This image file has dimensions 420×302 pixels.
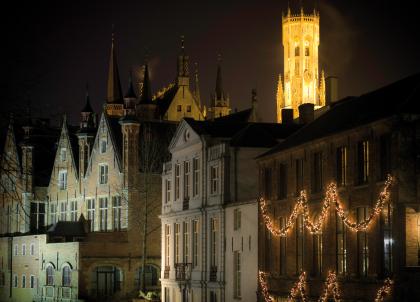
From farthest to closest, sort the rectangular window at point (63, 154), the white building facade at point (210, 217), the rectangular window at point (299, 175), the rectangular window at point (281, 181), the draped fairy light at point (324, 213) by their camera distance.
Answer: the rectangular window at point (63, 154) < the white building facade at point (210, 217) < the rectangular window at point (281, 181) < the rectangular window at point (299, 175) < the draped fairy light at point (324, 213)

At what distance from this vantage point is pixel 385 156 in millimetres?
37562

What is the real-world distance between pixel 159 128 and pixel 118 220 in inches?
327

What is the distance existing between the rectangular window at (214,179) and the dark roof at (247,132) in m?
2.04

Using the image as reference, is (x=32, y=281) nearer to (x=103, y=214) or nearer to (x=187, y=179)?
(x=103, y=214)

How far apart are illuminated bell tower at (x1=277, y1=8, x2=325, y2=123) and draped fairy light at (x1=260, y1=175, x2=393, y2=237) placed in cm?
13833

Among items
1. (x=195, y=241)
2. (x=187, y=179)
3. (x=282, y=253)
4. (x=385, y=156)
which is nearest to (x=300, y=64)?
(x=187, y=179)

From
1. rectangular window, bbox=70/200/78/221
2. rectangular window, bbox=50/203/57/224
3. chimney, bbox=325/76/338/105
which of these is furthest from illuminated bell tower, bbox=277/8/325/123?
chimney, bbox=325/76/338/105

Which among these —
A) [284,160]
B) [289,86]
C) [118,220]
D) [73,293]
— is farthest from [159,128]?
[289,86]

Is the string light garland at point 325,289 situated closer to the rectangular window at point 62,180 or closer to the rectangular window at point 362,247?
the rectangular window at point 362,247

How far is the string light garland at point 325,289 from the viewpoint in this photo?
36125 millimetres

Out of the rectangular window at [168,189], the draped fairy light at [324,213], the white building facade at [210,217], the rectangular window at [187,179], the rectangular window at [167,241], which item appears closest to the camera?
the draped fairy light at [324,213]

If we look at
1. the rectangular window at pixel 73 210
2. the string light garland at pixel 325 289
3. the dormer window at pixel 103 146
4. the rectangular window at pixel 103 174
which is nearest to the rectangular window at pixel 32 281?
the rectangular window at pixel 73 210

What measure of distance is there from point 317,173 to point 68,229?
3606cm

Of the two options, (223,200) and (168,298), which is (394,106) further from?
(168,298)
